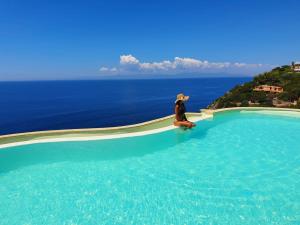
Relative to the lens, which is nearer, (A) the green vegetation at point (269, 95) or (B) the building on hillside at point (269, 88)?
(A) the green vegetation at point (269, 95)

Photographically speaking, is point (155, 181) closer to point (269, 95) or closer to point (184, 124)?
point (184, 124)

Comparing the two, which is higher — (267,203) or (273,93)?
(273,93)

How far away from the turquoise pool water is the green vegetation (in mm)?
17853

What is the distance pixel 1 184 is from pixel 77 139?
3163mm

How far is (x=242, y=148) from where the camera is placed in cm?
861

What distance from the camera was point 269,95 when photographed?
28.3 metres

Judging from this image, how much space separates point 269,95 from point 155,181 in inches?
1075

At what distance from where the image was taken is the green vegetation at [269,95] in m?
25.0

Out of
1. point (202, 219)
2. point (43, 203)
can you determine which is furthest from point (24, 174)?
point (202, 219)

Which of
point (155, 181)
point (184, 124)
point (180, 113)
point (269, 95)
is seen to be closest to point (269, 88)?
point (269, 95)

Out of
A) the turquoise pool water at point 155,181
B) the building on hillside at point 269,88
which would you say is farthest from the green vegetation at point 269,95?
the turquoise pool water at point 155,181

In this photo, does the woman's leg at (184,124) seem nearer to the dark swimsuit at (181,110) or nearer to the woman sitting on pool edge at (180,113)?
the woman sitting on pool edge at (180,113)

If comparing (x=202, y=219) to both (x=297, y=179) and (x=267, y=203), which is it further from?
(x=297, y=179)

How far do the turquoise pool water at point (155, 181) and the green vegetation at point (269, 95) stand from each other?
58.6 ft
